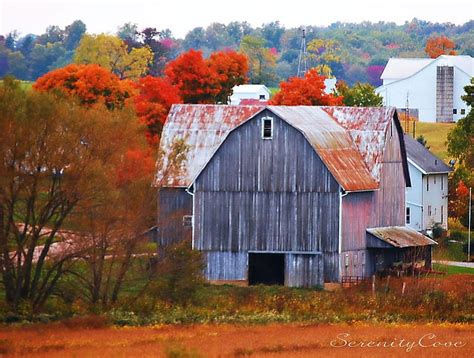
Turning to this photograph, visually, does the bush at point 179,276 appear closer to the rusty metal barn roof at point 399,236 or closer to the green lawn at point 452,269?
the rusty metal barn roof at point 399,236

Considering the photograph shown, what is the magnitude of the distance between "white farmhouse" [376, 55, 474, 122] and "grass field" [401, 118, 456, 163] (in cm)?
418

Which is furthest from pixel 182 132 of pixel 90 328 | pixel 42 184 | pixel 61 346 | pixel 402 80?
pixel 402 80

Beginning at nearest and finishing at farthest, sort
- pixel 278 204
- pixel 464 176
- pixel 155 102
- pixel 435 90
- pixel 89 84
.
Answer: pixel 278 204 → pixel 155 102 → pixel 89 84 → pixel 464 176 → pixel 435 90

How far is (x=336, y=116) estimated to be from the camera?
2795 inches

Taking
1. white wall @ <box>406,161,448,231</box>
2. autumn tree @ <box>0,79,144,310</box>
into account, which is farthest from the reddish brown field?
white wall @ <box>406,161,448,231</box>

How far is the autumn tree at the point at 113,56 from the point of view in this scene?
162000 mm

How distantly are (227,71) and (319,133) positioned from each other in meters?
31.2

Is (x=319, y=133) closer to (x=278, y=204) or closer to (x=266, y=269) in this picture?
(x=278, y=204)

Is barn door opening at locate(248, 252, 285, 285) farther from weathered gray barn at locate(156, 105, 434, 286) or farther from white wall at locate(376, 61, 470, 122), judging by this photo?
white wall at locate(376, 61, 470, 122)

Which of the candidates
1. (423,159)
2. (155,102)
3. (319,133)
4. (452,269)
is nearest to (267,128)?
(319,133)

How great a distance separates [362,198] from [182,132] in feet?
26.8

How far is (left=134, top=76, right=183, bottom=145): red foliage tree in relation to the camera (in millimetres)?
83750

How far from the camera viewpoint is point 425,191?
88750mm

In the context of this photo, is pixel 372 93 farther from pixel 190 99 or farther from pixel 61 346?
pixel 61 346
